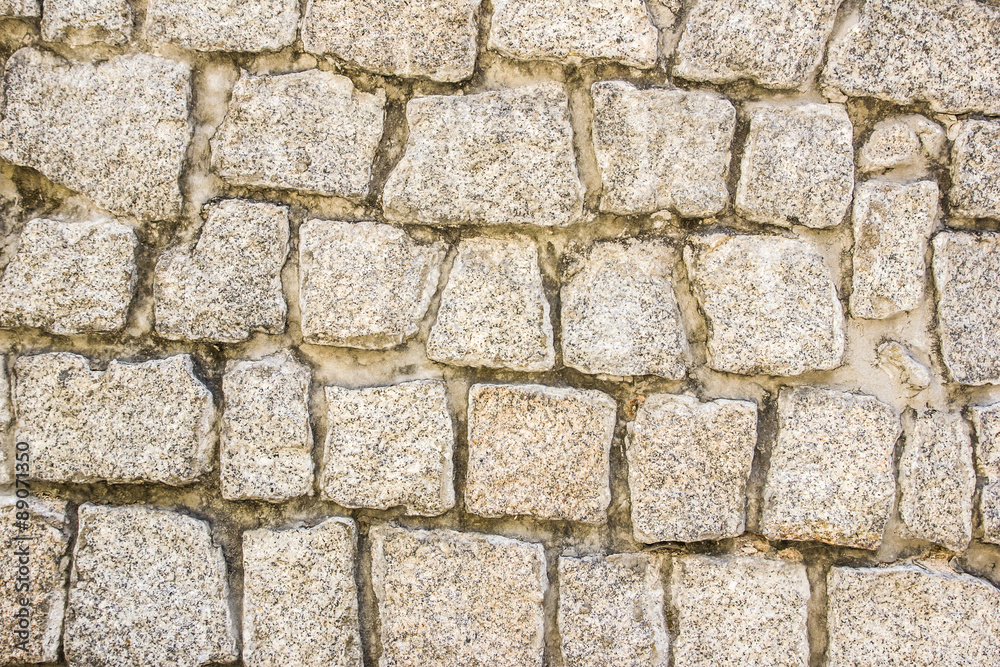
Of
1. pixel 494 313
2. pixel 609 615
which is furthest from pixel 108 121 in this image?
pixel 609 615

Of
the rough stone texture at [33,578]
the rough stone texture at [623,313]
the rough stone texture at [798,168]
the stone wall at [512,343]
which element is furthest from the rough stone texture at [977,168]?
the rough stone texture at [33,578]

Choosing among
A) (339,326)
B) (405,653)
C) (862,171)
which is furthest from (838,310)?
(405,653)

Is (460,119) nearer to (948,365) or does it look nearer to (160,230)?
(160,230)

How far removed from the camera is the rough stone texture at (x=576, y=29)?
5.23ft

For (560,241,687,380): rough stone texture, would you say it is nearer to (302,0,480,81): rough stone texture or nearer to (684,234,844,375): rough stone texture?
(684,234,844,375): rough stone texture

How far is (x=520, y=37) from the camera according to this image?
1604 millimetres

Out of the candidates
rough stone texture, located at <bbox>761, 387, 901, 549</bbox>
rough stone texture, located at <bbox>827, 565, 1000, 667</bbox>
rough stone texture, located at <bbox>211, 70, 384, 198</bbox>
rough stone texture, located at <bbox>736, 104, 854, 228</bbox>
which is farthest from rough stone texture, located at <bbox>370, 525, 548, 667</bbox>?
rough stone texture, located at <bbox>736, 104, 854, 228</bbox>

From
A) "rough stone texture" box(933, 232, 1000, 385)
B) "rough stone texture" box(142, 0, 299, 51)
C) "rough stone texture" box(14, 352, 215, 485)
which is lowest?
"rough stone texture" box(14, 352, 215, 485)

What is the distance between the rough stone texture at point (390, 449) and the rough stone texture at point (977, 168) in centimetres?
121

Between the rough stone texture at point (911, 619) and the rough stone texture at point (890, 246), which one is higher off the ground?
the rough stone texture at point (890, 246)

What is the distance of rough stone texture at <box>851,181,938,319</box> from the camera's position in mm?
1612

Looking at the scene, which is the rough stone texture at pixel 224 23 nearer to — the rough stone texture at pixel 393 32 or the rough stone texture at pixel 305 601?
the rough stone texture at pixel 393 32

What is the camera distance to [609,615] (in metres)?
1.59

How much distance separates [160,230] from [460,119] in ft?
2.30
